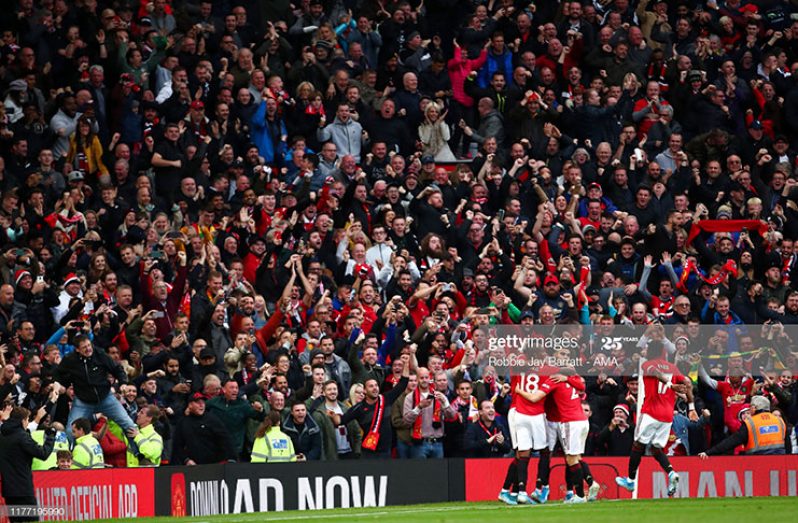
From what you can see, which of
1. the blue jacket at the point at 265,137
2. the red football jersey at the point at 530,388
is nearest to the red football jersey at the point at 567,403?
the red football jersey at the point at 530,388

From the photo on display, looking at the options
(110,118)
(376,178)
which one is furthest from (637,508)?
(110,118)

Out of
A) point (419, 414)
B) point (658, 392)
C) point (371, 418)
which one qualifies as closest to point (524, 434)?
point (658, 392)

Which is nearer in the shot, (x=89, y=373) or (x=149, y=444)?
(x=149, y=444)

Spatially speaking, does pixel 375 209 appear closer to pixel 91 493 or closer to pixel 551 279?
pixel 551 279

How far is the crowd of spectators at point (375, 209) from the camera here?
2178 cm

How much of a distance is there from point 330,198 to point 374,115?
2.88 m

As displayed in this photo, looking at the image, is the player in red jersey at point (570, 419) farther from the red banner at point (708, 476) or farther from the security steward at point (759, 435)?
the security steward at point (759, 435)

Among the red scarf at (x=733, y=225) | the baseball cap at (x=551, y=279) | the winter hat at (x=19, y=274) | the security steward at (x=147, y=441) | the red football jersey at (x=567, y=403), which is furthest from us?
the red scarf at (x=733, y=225)

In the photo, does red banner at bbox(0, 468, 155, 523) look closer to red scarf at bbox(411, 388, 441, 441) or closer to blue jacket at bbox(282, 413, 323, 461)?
blue jacket at bbox(282, 413, 323, 461)

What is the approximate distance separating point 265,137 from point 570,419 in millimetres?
9769

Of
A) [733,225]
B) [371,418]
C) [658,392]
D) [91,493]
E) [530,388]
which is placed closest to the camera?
[91,493]

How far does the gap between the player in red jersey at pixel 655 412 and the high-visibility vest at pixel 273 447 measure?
4071mm

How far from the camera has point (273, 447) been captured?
2102cm

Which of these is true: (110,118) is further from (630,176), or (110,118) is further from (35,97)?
(630,176)
